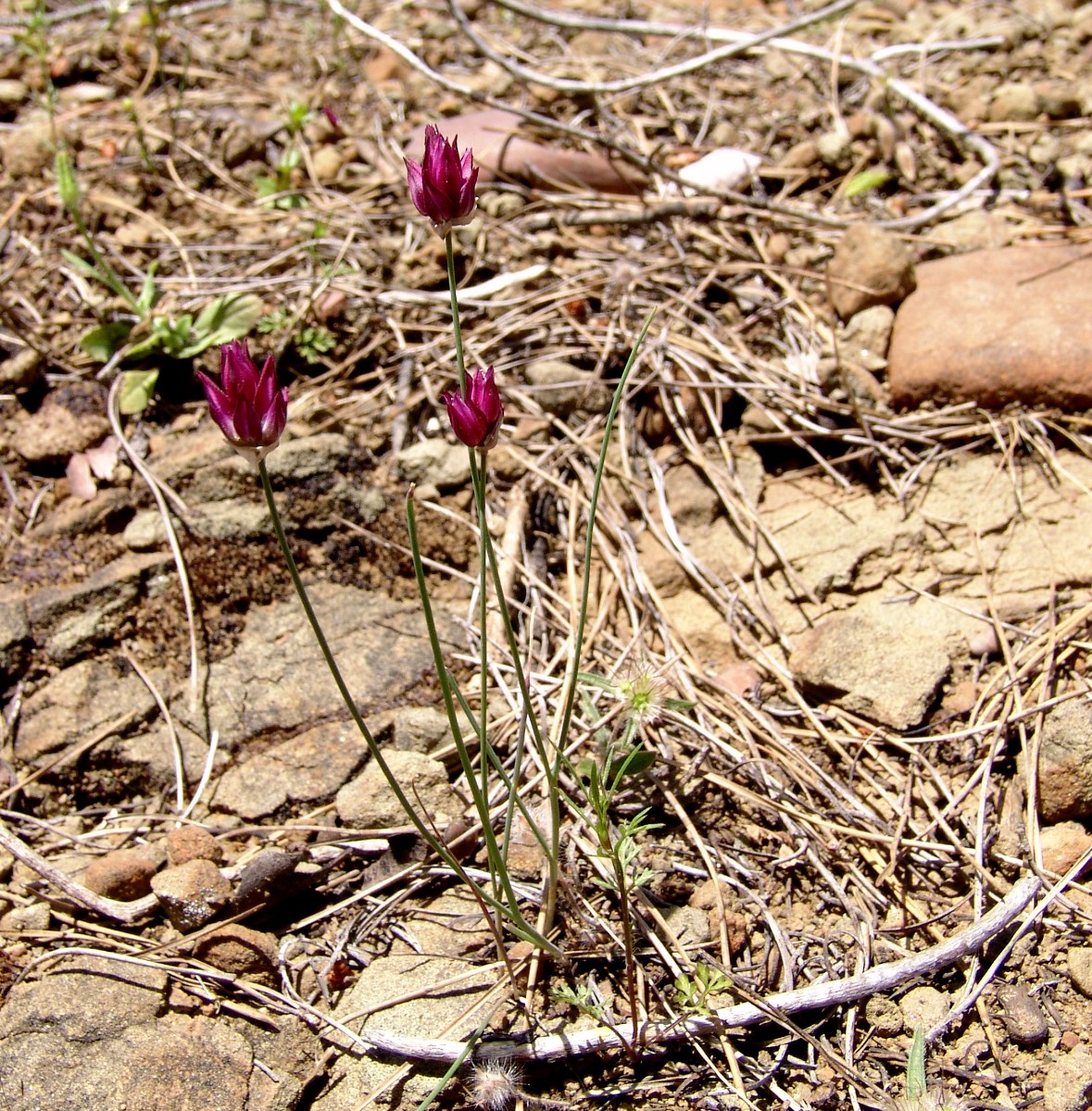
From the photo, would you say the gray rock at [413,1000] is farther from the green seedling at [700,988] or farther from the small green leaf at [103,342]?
the small green leaf at [103,342]

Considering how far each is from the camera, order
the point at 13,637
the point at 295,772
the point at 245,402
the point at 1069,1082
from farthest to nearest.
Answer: the point at 13,637 → the point at 295,772 → the point at 1069,1082 → the point at 245,402

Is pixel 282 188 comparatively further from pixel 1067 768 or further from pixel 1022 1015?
pixel 1022 1015

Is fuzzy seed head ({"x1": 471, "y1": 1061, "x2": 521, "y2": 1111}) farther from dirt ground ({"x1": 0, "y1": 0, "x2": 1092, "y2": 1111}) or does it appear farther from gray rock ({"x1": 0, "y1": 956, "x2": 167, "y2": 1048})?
gray rock ({"x1": 0, "y1": 956, "x2": 167, "y2": 1048})

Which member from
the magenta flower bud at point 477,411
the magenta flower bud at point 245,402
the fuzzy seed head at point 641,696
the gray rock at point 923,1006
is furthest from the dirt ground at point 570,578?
the magenta flower bud at point 245,402

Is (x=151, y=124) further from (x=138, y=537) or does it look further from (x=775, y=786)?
(x=775, y=786)

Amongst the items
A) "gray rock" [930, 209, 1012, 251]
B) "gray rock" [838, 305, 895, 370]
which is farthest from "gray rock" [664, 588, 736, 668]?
"gray rock" [930, 209, 1012, 251]

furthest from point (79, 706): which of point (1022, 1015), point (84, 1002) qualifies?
point (1022, 1015)
